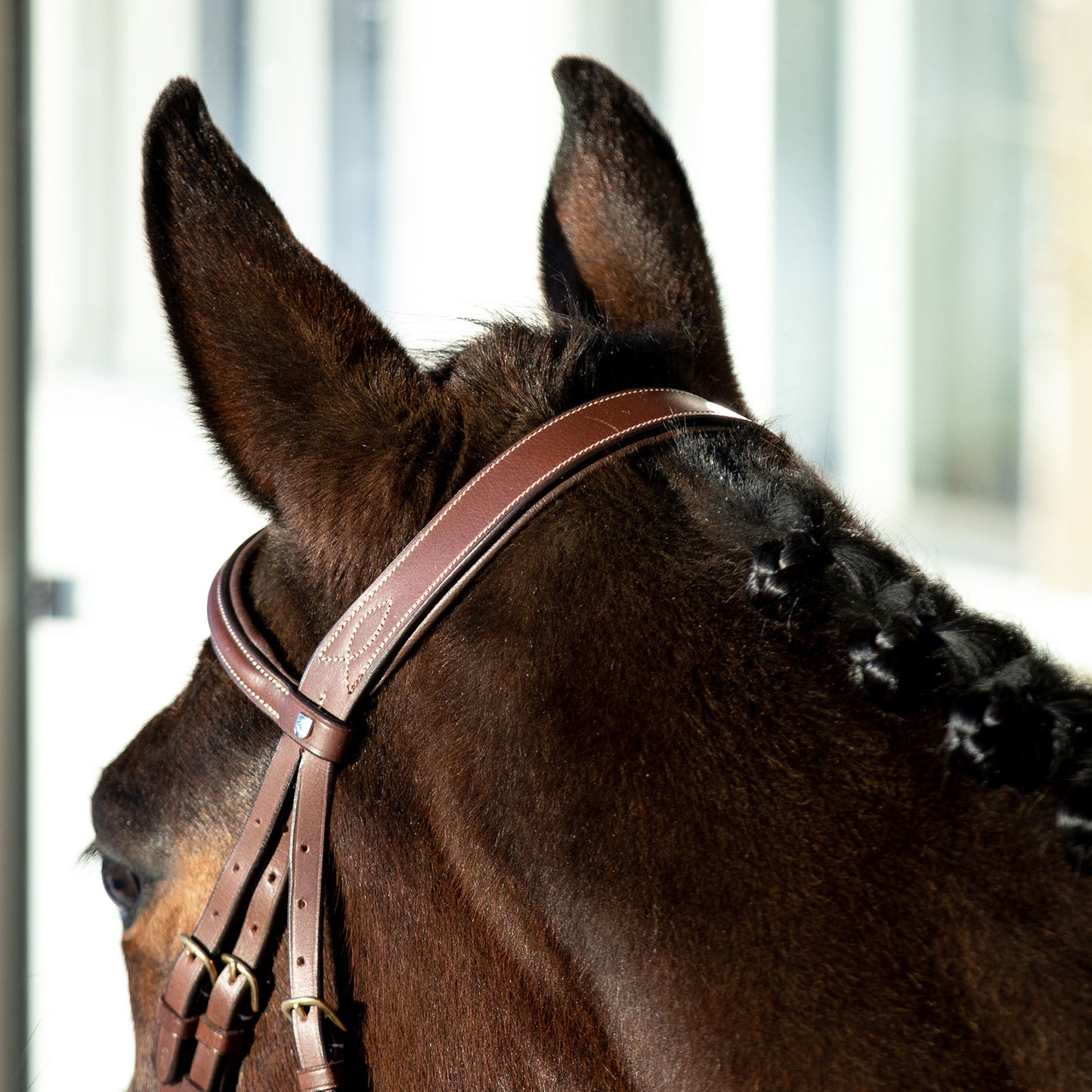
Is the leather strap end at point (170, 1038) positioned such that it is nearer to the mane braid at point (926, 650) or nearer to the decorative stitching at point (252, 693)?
the decorative stitching at point (252, 693)

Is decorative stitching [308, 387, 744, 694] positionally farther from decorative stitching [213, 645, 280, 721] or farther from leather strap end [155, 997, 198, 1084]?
leather strap end [155, 997, 198, 1084]

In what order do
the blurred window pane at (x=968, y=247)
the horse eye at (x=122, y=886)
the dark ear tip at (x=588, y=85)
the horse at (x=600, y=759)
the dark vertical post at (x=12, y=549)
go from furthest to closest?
the blurred window pane at (x=968, y=247) → the dark vertical post at (x=12, y=549) → the dark ear tip at (x=588, y=85) → the horse eye at (x=122, y=886) → the horse at (x=600, y=759)

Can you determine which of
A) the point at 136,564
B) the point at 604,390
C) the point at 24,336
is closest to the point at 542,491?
the point at 604,390

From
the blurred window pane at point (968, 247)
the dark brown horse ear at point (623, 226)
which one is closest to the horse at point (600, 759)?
the dark brown horse ear at point (623, 226)

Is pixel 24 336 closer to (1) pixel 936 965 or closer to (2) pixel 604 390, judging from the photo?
(2) pixel 604 390

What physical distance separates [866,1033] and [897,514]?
130 inches

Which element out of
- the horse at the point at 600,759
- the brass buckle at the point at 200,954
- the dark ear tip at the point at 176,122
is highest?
the dark ear tip at the point at 176,122

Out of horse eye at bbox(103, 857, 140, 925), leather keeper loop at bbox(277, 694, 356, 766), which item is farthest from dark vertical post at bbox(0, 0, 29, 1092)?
leather keeper loop at bbox(277, 694, 356, 766)

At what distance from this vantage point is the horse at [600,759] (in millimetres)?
576

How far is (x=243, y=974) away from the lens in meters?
0.76

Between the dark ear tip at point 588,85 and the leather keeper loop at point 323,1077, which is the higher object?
the dark ear tip at point 588,85

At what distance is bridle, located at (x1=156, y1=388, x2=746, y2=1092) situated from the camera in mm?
695

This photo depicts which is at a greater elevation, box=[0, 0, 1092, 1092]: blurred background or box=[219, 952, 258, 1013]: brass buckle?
box=[0, 0, 1092, 1092]: blurred background

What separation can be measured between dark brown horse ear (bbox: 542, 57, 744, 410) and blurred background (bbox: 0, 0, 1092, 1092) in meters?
0.13
